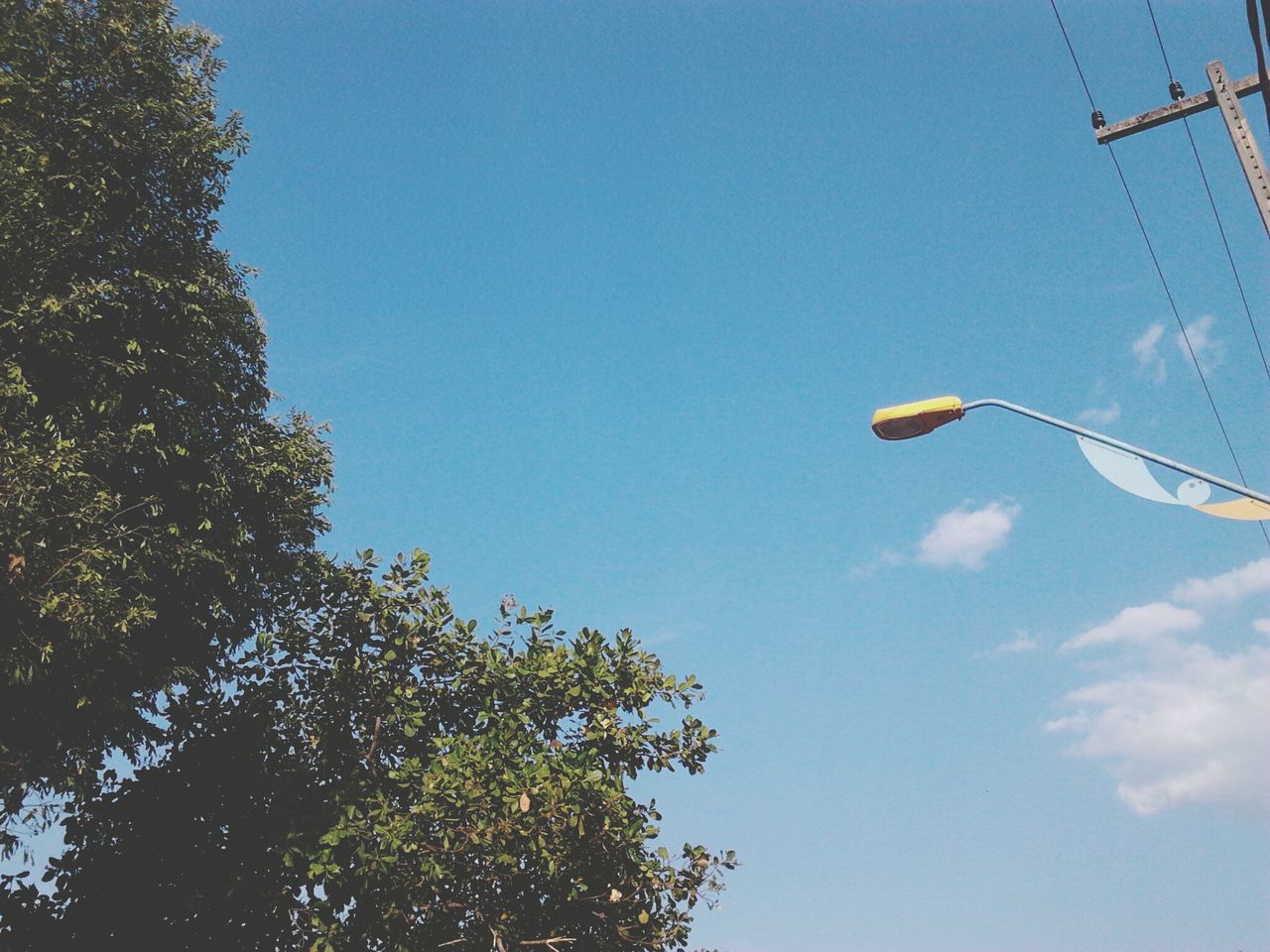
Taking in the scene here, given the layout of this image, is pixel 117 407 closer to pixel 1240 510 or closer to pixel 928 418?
pixel 928 418

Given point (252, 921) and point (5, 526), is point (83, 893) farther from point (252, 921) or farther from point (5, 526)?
point (5, 526)

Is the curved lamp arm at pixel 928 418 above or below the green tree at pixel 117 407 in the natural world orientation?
below

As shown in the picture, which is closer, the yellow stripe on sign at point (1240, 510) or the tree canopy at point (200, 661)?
the yellow stripe on sign at point (1240, 510)

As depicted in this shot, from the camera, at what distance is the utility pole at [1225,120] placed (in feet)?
31.6

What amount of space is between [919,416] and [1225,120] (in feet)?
15.3

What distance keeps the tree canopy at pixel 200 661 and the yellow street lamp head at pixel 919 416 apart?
23.2ft

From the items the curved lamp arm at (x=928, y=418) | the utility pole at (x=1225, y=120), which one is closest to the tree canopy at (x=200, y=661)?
the curved lamp arm at (x=928, y=418)

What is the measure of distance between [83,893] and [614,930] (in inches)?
310

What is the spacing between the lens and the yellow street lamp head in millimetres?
9672

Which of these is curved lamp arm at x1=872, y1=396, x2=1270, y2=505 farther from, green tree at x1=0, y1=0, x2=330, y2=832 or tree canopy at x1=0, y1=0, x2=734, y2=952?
green tree at x1=0, y1=0, x2=330, y2=832

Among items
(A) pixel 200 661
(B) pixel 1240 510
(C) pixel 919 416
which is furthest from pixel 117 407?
(B) pixel 1240 510

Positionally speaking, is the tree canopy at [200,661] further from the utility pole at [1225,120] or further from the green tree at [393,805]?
the utility pole at [1225,120]

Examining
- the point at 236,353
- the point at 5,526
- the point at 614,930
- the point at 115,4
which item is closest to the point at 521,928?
the point at 614,930

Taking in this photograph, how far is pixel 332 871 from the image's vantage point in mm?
13719
